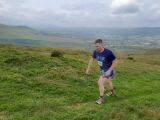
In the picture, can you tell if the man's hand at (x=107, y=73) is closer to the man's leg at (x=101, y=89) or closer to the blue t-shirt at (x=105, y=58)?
the man's leg at (x=101, y=89)

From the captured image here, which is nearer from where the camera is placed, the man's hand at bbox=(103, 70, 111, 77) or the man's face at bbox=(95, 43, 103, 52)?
the man's face at bbox=(95, 43, 103, 52)

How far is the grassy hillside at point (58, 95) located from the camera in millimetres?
14094

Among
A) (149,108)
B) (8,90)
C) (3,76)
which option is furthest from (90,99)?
(3,76)

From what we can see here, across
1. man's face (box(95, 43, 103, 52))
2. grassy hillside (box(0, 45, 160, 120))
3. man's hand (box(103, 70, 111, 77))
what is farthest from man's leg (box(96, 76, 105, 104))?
man's face (box(95, 43, 103, 52))

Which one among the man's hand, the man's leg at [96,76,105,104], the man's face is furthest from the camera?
the man's leg at [96,76,105,104]

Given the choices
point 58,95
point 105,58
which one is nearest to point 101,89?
point 105,58

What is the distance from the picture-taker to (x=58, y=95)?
18547 millimetres

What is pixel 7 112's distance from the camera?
1413cm

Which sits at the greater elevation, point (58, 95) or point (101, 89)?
point (101, 89)

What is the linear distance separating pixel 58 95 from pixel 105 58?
4.30 meters

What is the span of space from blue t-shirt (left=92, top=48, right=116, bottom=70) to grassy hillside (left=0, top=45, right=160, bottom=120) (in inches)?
86.8

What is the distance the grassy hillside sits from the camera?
1409 centimetres

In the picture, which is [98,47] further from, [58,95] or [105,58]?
[58,95]

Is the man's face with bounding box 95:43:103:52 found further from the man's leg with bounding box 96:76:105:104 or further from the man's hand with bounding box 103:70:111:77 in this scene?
the man's leg with bounding box 96:76:105:104
